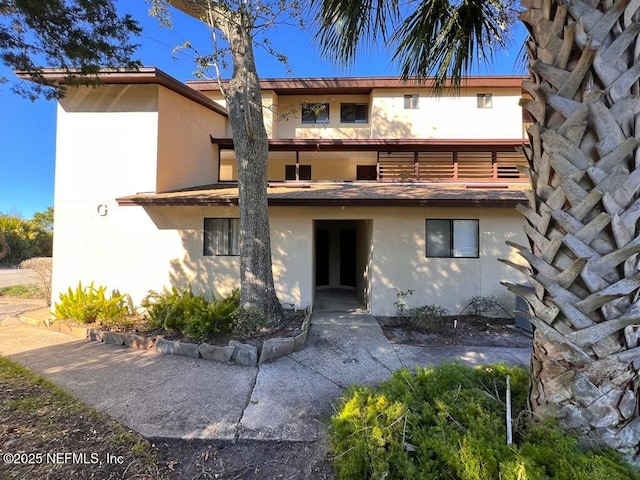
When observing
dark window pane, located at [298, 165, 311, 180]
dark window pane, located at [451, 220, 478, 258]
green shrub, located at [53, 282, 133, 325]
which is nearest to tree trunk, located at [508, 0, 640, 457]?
dark window pane, located at [451, 220, 478, 258]

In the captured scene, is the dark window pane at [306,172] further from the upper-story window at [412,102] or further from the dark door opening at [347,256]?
the upper-story window at [412,102]

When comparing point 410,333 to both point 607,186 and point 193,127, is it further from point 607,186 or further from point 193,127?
point 193,127

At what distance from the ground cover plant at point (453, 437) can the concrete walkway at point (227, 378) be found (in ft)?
2.57

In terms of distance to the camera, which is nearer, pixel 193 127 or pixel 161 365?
pixel 161 365

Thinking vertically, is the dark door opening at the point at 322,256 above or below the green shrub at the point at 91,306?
above

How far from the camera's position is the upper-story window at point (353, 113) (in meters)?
14.0

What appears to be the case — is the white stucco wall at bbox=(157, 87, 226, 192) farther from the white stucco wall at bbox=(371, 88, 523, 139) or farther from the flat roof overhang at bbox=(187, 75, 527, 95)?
the white stucco wall at bbox=(371, 88, 523, 139)

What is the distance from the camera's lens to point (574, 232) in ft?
6.97

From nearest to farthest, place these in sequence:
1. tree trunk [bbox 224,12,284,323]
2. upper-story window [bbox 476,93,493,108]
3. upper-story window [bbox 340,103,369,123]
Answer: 1. tree trunk [bbox 224,12,284,323]
2. upper-story window [bbox 476,93,493,108]
3. upper-story window [bbox 340,103,369,123]

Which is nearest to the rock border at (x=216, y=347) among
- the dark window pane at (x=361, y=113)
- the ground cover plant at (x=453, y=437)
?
the ground cover plant at (x=453, y=437)

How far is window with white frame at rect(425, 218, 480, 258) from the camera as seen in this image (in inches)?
323

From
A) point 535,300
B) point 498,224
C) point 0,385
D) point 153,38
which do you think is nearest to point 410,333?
point 498,224

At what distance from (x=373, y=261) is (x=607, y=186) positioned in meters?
6.28

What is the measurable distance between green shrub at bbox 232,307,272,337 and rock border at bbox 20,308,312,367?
1.27ft
